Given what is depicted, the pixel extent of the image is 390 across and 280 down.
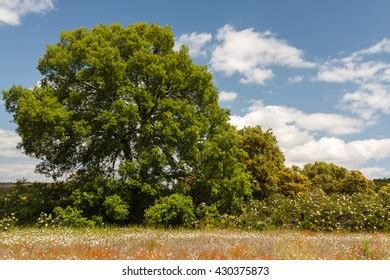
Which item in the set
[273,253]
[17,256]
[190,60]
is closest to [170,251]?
[273,253]

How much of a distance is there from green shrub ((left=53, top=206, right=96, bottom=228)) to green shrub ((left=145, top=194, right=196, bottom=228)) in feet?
11.0

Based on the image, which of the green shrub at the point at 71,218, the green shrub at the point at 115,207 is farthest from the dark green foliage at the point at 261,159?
the green shrub at the point at 71,218

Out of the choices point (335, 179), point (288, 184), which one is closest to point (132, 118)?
point (288, 184)

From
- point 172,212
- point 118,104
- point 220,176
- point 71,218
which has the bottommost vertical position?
point 71,218

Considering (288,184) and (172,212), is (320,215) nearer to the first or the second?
(172,212)

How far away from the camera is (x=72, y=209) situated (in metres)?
29.9

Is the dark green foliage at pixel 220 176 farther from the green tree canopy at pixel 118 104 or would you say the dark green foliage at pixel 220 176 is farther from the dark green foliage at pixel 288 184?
the dark green foliage at pixel 288 184

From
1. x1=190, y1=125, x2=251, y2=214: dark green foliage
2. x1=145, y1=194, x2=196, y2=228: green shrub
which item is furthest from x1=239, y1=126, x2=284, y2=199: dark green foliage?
x1=145, y1=194, x2=196, y2=228: green shrub

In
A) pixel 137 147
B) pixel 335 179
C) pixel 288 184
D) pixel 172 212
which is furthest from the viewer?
pixel 335 179

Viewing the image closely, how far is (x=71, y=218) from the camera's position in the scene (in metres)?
29.3

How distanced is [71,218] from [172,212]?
570 cm

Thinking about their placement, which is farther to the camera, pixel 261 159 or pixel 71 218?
pixel 261 159

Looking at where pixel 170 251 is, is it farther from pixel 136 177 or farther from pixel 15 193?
pixel 15 193

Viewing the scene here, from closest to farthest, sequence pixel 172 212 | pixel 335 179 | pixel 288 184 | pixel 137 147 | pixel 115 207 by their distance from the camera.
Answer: pixel 115 207 < pixel 172 212 < pixel 137 147 < pixel 288 184 < pixel 335 179
